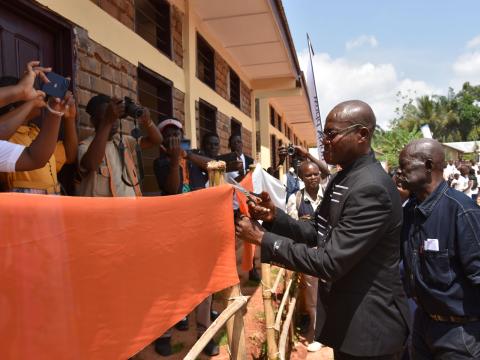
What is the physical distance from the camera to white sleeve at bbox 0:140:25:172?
187 cm

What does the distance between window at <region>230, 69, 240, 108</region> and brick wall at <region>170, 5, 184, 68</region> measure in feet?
9.67

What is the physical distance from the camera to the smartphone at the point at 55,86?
2111 millimetres

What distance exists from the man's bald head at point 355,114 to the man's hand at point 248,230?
680mm

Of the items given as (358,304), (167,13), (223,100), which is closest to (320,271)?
(358,304)

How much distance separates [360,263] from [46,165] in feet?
6.12

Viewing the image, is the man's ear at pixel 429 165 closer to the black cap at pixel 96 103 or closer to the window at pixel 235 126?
the black cap at pixel 96 103

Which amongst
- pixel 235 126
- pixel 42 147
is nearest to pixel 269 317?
pixel 42 147

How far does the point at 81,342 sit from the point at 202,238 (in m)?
0.79

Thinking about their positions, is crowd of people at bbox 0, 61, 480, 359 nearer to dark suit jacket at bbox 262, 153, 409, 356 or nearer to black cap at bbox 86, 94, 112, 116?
dark suit jacket at bbox 262, 153, 409, 356

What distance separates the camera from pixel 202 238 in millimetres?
1983

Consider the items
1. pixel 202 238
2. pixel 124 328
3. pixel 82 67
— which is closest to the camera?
pixel 124 328

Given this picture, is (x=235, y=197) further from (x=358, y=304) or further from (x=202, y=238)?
(x=358, y=304)

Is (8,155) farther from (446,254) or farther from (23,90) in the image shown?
(446,254)

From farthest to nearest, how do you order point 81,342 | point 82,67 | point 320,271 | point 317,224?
point 82,67, point 317,224, point 320,271, point 81,342
